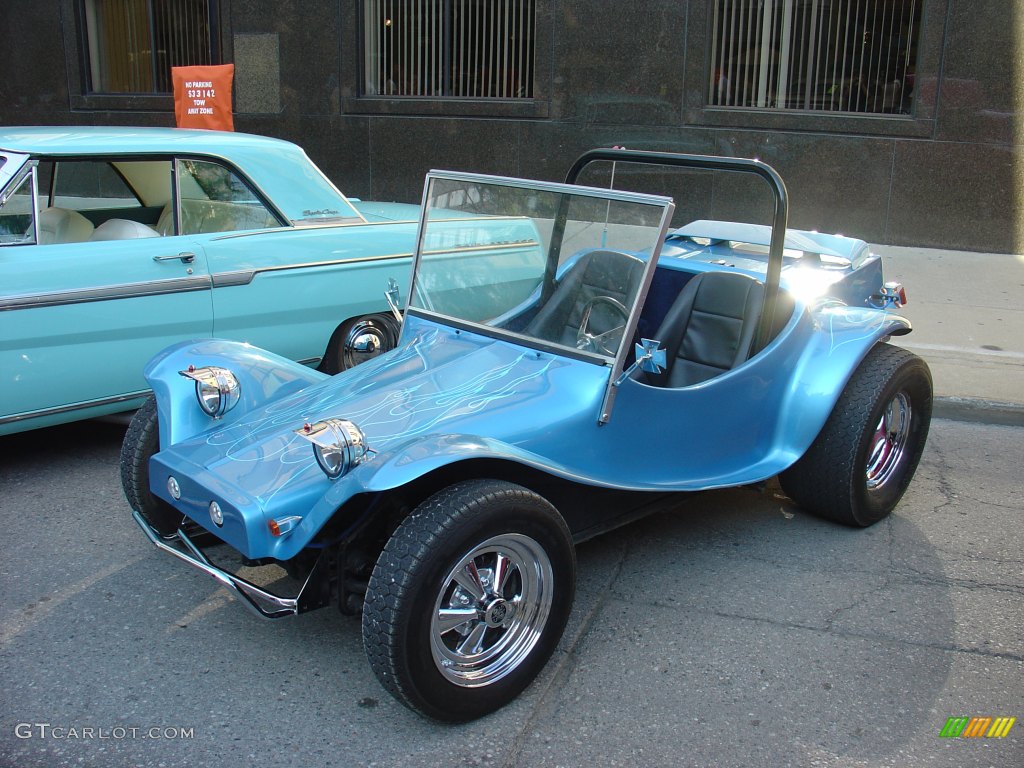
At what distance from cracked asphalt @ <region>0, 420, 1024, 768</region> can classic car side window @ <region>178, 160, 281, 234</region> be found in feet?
5.40

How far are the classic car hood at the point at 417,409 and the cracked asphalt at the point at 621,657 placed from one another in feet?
2.09

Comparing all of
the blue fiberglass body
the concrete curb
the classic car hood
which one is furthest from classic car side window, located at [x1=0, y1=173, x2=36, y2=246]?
the concrete curb

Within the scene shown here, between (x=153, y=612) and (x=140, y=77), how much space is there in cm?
1123

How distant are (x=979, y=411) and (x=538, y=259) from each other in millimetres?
3391

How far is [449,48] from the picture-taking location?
11.2 m

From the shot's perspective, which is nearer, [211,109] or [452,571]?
[452,571]

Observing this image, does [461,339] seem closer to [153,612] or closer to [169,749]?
[153,612]

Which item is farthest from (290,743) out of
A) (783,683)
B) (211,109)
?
(211,109)

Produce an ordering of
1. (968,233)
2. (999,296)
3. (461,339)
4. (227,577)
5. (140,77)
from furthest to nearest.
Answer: (140,77) → (968,233) → (999,296) → (461,339) → (227,577)

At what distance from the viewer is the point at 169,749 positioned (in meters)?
2.73

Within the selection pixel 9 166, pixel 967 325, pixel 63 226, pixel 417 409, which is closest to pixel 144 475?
pixel 417 409

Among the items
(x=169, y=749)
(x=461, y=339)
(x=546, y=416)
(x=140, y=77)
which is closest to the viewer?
(x=169, y=749)

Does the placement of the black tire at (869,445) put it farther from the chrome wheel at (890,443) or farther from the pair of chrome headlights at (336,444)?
the pair of chrome headlights at (336,444)

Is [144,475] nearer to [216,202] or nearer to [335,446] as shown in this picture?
[335,446]
